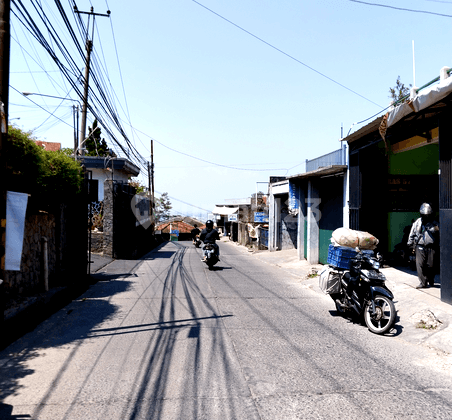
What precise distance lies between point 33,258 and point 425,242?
841cm

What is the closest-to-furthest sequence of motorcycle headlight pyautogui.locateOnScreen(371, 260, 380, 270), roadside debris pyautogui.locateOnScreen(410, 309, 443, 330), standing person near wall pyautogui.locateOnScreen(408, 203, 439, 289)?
roadside debris pyautogui.locateOnScreen(410, 309, 443, 330), motorcycle headlight pyautogui.locateOnScreen(371, 260, 380, 270), standing person near wall pyautogui.locateOnScreen(408, 203, 439, 289)

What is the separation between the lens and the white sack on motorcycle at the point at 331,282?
24.6 ft

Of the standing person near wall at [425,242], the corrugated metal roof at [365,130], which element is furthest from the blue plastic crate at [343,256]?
the corrugated metal roof at [365,130]

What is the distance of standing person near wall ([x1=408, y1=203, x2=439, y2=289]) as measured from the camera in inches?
340

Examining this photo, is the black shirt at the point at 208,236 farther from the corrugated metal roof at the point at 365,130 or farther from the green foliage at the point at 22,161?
the green foliage at the point at 22,161

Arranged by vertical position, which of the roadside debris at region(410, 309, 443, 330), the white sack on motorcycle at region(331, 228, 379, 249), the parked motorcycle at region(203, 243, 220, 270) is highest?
the white sack on motorcycle at region(331, 228, 379, 249)

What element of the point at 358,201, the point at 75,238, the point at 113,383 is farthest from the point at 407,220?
the point at 113,383

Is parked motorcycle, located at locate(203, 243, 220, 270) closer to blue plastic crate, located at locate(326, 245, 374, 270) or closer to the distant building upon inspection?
blue plastic crate, located at locate(326, 245, 374, 270)

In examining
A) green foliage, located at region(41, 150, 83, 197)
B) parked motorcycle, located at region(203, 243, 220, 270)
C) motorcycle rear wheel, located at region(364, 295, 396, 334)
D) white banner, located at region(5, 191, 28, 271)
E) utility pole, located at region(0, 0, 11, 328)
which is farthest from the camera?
parked motorcycle, located at region(203, 243, 220, 270)

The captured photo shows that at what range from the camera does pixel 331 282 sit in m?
7.56

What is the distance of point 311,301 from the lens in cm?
934

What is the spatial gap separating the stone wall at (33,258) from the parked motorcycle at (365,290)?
5763mm

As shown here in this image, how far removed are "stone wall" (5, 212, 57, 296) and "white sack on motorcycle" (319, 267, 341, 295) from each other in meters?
5.65

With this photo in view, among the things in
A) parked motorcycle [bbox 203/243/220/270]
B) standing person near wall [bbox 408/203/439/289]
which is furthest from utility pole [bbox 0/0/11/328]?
parked motorcycle [bbox 203/243/220/270]
